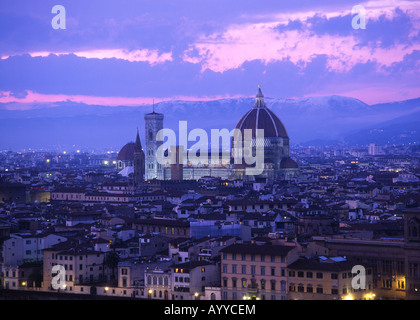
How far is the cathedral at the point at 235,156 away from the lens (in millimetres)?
120188

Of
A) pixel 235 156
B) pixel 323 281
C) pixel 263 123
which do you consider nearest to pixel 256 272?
pixel 323 281

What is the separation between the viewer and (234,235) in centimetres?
4753

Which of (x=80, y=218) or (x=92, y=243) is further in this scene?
(x=80, y=218)

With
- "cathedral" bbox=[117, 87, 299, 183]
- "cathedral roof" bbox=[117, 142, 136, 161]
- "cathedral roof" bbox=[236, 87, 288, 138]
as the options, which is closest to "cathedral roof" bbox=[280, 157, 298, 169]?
"cathedral" bbox=[117, 87, 299, 183]

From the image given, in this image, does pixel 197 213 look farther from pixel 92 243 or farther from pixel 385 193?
pixel 385 193

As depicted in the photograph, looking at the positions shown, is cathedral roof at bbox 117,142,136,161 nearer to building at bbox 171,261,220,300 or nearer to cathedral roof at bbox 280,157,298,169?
cathedral roof at bbox 280,157,298,169

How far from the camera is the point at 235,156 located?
12688cm

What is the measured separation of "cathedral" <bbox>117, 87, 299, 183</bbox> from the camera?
120188 mm

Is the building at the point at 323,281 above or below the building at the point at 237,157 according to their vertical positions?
below

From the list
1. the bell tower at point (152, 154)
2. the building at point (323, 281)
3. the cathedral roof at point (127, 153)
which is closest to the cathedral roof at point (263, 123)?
the bell tower at point (152, 154)

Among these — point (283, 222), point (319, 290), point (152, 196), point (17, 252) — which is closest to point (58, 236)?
point (17, 252)

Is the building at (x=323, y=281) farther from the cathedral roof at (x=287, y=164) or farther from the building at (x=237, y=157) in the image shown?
the cathedral roof at (x=287, y=164)

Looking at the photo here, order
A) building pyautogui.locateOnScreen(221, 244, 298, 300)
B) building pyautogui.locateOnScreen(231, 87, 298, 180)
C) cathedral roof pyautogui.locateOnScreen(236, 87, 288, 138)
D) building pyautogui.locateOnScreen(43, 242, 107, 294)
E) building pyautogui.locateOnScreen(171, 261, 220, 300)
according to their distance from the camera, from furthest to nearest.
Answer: cathedral roof pyautogui.locateOnScreen(236, 87, 288, 138)
building pyautogui.locateOnScreen(231, 87, 298, 180)
building pyautogui.locateOnScreen(43, 242, 107, 294)
building pyautogui.locateOnScreen(171, 261, 220, 300)
building pyautogui.locateOnScreen(221, 244, 298, 300)

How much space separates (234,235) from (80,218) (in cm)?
1233
